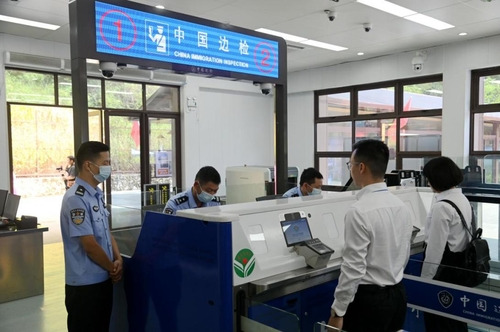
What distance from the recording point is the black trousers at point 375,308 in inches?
73.9

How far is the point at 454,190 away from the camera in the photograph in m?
2.54

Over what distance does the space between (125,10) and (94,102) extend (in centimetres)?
562

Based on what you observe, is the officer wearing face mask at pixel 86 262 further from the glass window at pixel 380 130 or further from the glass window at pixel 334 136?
the glass window at pixel 334 136

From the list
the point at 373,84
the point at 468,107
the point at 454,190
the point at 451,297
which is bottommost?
the point at 451,297

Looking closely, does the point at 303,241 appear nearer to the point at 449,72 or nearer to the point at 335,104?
the point at 449,72

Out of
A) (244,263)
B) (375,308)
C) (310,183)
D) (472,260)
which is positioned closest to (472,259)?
(472,260)

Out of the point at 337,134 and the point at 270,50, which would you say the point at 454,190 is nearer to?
the point at 270,50

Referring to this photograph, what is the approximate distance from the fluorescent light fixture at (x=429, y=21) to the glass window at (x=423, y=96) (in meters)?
1.68

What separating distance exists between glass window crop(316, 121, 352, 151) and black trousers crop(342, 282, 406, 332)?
808 cm

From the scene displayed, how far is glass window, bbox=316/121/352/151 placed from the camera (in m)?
9.84

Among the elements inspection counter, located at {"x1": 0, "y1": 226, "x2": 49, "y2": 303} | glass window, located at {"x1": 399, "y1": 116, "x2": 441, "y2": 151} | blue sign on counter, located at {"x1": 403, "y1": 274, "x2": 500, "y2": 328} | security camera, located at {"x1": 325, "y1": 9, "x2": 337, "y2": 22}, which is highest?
security camera, located at {"x1": 325, "y1": 9, "x2": 337, "y2": 22}

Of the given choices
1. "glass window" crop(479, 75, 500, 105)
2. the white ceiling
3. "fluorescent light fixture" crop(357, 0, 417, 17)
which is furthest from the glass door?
"glass window" crop(479, 75, 500, 105)

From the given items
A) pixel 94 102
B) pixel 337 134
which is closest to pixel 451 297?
pixel 94 102

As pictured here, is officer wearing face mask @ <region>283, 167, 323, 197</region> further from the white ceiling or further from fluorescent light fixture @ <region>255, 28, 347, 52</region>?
fluorescent light fixture @ <region>255, 28, 347, 52</region>
